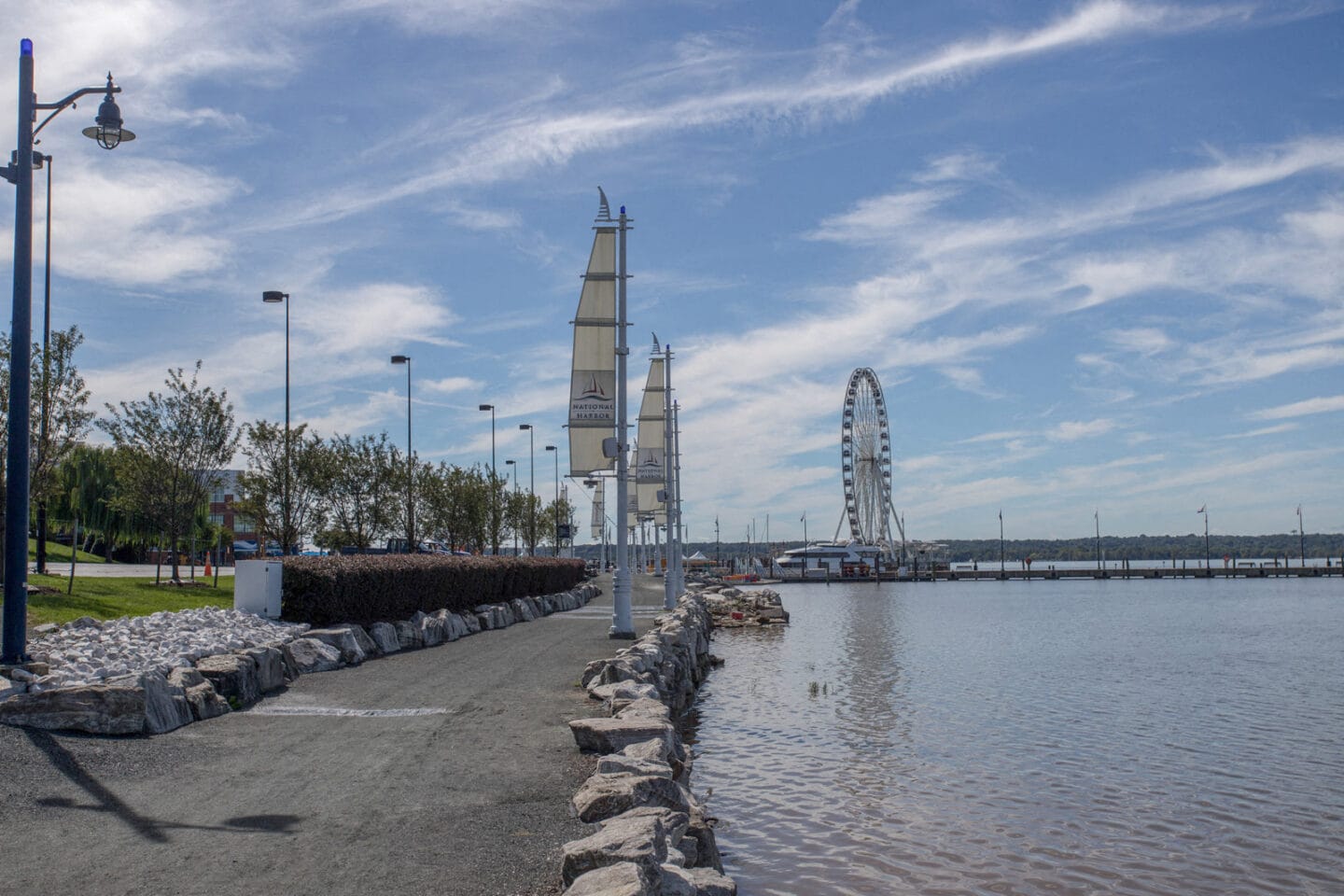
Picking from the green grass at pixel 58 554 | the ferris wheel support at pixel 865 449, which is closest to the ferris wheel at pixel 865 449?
the ferris wheel support at pixel 865 449

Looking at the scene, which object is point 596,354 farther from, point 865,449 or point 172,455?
point 865,449

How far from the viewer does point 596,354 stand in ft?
75.4

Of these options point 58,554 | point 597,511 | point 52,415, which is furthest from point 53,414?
point 597,511

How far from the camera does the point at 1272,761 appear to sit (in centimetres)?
1502

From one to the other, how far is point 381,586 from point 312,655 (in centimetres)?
396

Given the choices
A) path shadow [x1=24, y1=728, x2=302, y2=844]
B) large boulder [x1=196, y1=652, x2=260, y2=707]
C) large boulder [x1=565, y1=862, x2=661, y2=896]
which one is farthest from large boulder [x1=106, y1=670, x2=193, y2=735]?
large boulder [x1=565, y1=862, x2=661, y2=896]

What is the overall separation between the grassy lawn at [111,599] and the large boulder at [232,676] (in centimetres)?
468

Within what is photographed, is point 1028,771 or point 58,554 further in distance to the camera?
point 58,554

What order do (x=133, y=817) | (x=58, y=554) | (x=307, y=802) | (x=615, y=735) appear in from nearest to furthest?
(x=133, y=817) → (x=307, y=802) → (x=615, y=735) → (x=58, y=554)

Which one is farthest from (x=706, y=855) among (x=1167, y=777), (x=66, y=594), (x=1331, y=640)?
(x=1331, y=640)

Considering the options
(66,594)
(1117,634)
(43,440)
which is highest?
(43,440)

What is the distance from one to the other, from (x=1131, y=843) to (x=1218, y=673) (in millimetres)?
17437

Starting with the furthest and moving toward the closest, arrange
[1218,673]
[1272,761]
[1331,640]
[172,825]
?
1. [1331,640]
2. [1218,673]
3. [1272,761]
4. [172,825]

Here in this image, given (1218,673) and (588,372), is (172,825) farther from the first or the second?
(1218,673)
